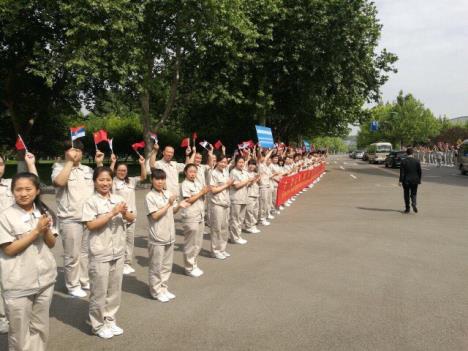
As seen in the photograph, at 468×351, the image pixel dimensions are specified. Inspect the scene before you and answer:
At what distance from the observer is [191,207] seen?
6.25 metres

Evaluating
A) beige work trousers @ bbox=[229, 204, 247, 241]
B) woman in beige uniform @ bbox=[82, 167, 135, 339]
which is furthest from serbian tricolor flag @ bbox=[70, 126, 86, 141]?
beige work trousers @ bbox=[229, 204, 247, 241]

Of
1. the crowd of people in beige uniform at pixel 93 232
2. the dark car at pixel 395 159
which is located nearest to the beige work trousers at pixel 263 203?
the crowd of people in beige uniform at pixel 93 232

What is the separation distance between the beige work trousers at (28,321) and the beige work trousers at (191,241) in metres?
2.80

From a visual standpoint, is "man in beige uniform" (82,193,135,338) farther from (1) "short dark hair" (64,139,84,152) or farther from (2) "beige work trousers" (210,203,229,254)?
(2) "beige work trousers" (210,203,229,254)

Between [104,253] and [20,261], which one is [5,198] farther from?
[20,261]

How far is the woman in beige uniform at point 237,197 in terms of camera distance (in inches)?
335

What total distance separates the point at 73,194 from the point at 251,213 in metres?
4.85

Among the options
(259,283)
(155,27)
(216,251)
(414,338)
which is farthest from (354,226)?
(155,27)

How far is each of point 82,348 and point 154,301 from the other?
1.31 meters

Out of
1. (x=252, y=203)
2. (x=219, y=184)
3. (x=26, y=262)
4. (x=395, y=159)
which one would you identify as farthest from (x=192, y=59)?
(x=395, y=159)

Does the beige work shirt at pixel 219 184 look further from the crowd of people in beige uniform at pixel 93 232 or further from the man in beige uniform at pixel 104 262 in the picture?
the man in beige uniform at pixel 104 262

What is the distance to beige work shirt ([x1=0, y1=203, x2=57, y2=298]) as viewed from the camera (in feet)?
11.0

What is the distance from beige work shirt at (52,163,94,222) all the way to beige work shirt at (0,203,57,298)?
1.99m

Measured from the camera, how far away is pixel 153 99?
31906 mm
